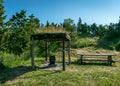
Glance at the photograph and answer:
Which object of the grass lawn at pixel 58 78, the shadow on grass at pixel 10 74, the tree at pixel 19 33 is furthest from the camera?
the tree at pixel 19 33

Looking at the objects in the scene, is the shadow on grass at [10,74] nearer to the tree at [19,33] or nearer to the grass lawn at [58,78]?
the grass lawn at [58,78]

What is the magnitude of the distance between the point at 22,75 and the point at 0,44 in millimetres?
6678

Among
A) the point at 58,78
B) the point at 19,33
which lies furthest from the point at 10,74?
the point at 19,33

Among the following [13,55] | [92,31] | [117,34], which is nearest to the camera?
[13,55]

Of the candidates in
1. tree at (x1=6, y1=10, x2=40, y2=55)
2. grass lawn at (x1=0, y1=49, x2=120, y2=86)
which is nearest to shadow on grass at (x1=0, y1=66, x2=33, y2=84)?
grass lawn at (x1=0, y1=49, x2=120, y2=86)

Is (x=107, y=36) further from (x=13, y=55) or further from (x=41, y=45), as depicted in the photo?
(x=13, y=55)

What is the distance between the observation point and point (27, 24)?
76.8 ft

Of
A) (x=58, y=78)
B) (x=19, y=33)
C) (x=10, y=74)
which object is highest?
(x=19, y=33)

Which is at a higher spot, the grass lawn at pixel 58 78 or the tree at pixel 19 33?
the tree at pixel 19 33

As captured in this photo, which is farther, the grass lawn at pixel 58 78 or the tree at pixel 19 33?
the tree at pixel 19 33

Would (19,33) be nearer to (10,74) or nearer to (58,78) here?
(10,74)

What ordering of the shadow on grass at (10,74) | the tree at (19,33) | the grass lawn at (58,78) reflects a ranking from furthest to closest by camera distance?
the tree at (19,33) → the shadow on grass at (10,74) → the grass lawn at (58,78)

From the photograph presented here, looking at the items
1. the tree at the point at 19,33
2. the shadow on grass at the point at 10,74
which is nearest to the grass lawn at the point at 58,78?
the shadow on grass at the point at 10,74

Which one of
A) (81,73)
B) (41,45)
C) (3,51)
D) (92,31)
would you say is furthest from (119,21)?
(81,73)
